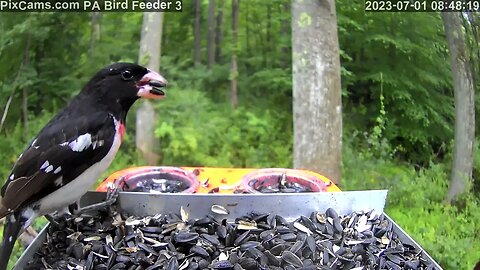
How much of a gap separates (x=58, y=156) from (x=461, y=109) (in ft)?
4.03

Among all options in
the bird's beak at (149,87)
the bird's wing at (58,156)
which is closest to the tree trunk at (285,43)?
the bird's beak at (149,87)

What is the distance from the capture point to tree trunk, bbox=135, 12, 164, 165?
2787 mm

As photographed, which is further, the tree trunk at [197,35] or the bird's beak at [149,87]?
the tree trunk at [197,35]

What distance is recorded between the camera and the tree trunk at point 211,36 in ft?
8.98

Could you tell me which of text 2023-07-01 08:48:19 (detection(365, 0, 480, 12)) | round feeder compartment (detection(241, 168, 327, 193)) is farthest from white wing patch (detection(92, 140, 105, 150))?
text 2023-07-01 08:48:19 (detection(365, 0, 480, 12))

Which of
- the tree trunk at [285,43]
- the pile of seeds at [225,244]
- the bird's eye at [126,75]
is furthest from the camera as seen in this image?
the tree trunk at [285,43]

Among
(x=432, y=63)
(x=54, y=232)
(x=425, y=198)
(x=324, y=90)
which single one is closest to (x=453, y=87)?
(x=432, y=63)

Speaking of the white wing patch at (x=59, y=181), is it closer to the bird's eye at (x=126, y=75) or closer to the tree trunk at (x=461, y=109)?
the bird's eye at (x=126, y=75)

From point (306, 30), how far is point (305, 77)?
0.18 m

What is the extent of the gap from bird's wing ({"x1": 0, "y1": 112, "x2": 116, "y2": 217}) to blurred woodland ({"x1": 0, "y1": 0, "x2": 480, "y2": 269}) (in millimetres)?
773

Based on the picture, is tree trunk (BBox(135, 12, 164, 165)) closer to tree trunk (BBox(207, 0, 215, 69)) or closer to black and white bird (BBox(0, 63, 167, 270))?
tree trunk (BBox(207, 0, 215, 69))

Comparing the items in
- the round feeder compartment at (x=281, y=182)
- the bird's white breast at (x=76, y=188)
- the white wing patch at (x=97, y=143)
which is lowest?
the round feeder compartment at (x=281, y=182)

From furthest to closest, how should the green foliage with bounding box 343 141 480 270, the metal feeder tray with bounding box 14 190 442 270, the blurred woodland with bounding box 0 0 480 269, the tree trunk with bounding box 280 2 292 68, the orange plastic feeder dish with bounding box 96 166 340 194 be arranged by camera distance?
the tree trunk with bounding box 280 2 292 68 → the blurred woodland with bounding box 0 0 480 269 → the green foliage with bounding box 343 141 480 270 → the orange plastic feeder dish with bounding box 96 166 340 194 → the metal feeder tray with bounding box 14 190 442 270

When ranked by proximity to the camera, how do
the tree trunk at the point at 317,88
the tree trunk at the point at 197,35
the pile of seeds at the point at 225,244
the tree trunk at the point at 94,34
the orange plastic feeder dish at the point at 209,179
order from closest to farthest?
the pile of seeds at the point at 225,244
the orange plastic feeder dish at the point at 209,179
the tree trunk at the point at 317,88
the tree trunk at the point at 197,35
the tree trunk at the point at 94,34
